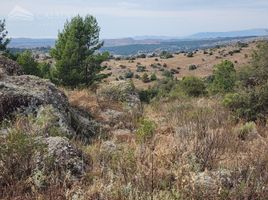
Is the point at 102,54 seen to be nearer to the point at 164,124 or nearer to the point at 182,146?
the point at 164,124

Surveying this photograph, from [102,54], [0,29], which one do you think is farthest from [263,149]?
[0,29]

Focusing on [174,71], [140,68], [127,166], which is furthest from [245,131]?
[140,68]

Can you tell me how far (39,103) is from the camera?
930cm

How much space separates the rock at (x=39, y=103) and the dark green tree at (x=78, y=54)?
1033 inches

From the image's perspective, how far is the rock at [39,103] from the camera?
870 cm

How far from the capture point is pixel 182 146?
6.57 metres

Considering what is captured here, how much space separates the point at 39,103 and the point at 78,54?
95.7 feet

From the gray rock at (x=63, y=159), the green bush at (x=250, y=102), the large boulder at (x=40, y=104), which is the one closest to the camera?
the gray rock at (x=63, y=159)

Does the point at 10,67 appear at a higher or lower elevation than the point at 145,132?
higher

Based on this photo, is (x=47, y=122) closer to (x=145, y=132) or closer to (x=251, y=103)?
(x=145, y=132)

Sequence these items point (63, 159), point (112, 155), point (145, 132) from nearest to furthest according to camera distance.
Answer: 1. point (63, 159)
2. point (112, 155)
3. point (145, 132)

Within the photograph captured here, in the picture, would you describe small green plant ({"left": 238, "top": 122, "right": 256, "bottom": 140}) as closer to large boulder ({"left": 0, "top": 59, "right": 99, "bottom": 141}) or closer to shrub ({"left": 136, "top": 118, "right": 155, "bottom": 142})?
shrub ({"left": 136, "top": 118, "right": 155, "bottom": 142})

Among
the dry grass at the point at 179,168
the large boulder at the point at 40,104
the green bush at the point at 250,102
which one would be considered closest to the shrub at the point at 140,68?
the green bush at the point at 250,102

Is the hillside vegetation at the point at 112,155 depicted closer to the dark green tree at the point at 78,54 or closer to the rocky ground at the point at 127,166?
the rocky ground at the point at 127,166
